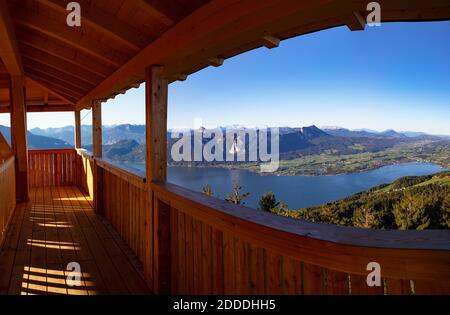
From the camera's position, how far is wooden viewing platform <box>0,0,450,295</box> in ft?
4.34

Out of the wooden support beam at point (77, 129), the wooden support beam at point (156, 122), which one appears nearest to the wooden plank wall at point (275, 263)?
the wooden support beam at point (156, 122)

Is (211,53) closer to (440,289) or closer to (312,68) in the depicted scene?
(440,289)

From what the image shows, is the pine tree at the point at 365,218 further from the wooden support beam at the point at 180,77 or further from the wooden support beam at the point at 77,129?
the wooden support beam at the point at 180,77

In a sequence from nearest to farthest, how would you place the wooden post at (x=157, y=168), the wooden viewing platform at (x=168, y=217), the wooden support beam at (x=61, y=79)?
the wooden viewing platform at (x=168, y=217) < the wooden post at (x=157, y=168) < the wooden support beam at (x=61, y=79)

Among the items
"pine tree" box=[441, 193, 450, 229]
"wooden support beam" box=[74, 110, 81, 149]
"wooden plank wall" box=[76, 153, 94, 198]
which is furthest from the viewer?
"pine tree" box=[441, 193, 450, 229]

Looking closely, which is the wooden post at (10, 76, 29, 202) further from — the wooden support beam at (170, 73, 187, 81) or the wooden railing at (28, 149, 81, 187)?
the wooden support beam at (170, 73, 187, 81)

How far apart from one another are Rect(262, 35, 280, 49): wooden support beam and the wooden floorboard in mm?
2351

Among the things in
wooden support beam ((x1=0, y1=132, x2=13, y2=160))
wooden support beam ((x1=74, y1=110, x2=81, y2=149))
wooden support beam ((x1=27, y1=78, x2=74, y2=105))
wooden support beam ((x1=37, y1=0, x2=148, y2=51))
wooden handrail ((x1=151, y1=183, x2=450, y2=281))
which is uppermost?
wooden support beam ((x1=27, y1=78, x2=74, y2=105))

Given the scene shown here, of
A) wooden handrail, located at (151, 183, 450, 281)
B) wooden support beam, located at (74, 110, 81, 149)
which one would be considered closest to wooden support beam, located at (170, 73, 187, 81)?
wooden handrail, located at (151, 183, 450, 281)

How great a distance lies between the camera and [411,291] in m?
1.17

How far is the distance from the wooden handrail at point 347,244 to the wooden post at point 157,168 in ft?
3.91

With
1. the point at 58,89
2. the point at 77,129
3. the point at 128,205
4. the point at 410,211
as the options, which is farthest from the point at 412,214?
the point at 128,205

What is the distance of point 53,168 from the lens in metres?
9.23

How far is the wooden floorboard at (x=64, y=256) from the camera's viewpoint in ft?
10.3
